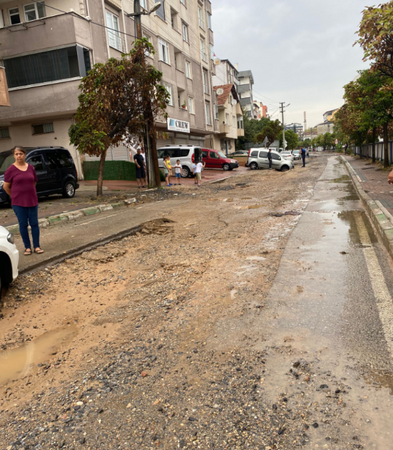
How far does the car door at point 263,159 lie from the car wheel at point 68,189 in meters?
20.9

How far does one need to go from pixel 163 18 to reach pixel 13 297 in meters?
27.7

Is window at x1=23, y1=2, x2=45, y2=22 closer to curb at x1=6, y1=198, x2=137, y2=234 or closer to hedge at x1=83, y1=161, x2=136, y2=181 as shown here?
hedge at x1=83, y1=161, x2=136, y2=181

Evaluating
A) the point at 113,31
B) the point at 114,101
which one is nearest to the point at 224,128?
the point at 113,31

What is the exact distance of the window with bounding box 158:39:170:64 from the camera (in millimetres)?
26578

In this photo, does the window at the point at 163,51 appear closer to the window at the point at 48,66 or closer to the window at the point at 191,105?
the window at the point at 191,105

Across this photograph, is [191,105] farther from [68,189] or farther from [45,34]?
[68,189]

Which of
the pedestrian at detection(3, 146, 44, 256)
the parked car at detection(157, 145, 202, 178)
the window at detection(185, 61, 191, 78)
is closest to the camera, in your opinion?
the pedestrian at detection(3, 146, 44, 256)

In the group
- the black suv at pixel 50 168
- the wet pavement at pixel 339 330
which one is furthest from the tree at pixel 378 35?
the black suv at pixel 50 168

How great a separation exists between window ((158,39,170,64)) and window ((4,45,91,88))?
932cm

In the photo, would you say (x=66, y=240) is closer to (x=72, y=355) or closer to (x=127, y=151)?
(x=72, y=355)

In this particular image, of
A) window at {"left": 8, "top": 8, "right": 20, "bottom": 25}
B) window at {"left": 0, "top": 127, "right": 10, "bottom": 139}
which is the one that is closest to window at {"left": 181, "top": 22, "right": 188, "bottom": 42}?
window at {"left": 8, "top": 8, "right": 20, "bottom": 25}

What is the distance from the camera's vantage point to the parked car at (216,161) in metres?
30.6

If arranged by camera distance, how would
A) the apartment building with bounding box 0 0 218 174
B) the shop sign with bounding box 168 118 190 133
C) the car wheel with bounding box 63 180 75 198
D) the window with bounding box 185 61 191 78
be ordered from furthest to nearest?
the window with bounding box 185 61 191 78, the shop sign with bounding box 168 118 190 133, the apartment building with bounding box 0 0 218 174, the car wheel with bounding box 63 180 75 198

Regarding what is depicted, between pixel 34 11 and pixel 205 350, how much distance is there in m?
21.2
